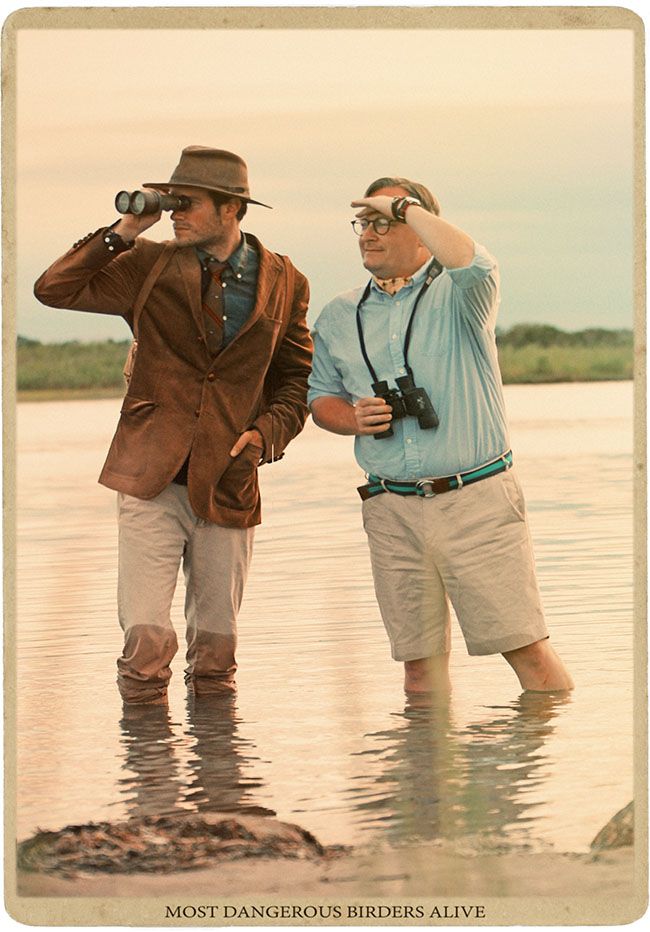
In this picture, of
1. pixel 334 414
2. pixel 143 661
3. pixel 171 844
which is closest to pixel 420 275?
pixel 334 414

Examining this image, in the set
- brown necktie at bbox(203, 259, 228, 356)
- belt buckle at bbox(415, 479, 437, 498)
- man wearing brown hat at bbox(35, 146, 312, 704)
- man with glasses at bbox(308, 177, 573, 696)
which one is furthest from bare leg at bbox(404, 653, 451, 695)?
brown necktie at bbox(203, 259, 228, 356)

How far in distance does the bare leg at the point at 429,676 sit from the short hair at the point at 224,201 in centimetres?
158

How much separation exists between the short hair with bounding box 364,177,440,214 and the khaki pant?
1.22 meters

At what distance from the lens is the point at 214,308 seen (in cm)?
988

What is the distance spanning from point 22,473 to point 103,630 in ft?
2.58

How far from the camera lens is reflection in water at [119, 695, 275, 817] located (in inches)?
369

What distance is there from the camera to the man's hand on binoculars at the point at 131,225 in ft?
31.7

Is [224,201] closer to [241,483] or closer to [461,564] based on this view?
[241,483]

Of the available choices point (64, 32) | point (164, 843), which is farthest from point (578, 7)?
point (164, 843)

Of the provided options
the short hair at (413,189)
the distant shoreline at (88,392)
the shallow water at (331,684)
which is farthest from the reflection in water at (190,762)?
the short hair at (413,189)

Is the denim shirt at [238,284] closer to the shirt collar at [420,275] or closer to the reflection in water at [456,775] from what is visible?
the shirt collar at [420,275]

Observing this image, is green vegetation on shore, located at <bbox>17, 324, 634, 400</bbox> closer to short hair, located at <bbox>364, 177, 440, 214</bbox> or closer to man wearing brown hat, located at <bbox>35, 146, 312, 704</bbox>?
man wearing brown hat, located at <bbox>35, 146, 312, 704</bbox>

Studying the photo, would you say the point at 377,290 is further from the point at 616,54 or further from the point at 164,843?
the point at 164,843

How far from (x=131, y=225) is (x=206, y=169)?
1.00 feet
